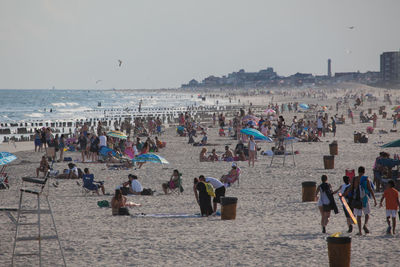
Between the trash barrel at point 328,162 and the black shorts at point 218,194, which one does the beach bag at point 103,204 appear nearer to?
the black shorts at point 218,194

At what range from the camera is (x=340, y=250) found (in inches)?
327

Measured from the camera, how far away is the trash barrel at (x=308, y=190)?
14.3 m

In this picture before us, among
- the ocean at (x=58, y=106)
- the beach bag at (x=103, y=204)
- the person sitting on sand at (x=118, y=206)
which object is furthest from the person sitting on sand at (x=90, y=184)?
the ocean at (x=58, y=106)

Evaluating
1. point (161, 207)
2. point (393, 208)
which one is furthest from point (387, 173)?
point (161, 207)

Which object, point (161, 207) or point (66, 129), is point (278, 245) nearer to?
point (161, 207)

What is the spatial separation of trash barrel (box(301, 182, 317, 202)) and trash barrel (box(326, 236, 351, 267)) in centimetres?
595

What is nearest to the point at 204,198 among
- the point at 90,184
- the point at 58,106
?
the point at 90,184

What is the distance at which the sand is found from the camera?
9.52m

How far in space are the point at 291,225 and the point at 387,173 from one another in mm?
3999

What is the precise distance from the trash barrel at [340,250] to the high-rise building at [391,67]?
165 m

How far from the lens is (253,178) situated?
18.6 m

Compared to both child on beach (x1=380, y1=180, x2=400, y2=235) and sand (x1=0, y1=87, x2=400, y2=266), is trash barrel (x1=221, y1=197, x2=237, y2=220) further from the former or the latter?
child on beach (x1=380, y1=180, x2=400, y2=235)

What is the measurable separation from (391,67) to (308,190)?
166 m

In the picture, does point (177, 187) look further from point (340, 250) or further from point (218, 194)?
point (340, 250)
